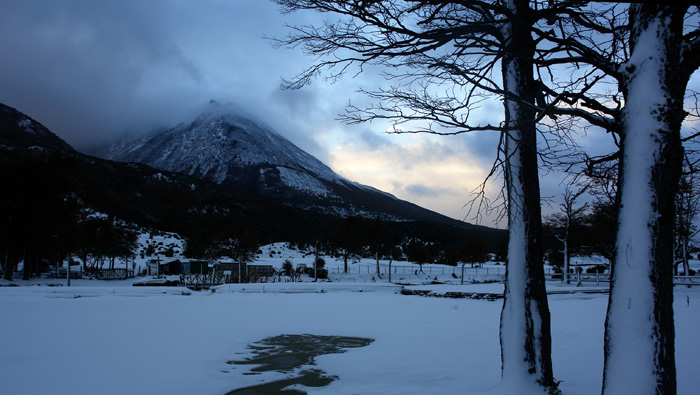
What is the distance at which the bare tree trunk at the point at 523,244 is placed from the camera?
470 centimetres

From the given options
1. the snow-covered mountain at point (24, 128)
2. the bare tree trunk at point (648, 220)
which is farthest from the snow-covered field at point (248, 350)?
the snow-covered mountain at point (24, 128)

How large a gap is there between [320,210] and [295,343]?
113 m

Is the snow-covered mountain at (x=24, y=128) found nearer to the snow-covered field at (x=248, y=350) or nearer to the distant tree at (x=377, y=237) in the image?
the distant tree at (x=377, y=237)

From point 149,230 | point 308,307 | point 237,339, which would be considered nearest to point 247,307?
point 308,307

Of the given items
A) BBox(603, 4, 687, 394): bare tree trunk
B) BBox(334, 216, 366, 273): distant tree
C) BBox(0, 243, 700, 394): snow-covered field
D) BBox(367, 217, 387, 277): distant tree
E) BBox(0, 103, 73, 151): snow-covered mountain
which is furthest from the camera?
BBox(0, 103, 73, 151): snow-covered mountain

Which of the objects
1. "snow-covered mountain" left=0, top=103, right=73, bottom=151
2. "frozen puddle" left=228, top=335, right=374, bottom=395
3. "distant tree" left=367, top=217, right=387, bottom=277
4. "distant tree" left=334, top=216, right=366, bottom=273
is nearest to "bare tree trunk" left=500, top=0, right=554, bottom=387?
"frozen puddle" left=228, top=335, right=374, bottom=395

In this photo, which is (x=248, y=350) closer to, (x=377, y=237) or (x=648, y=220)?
(x=648, y=220)

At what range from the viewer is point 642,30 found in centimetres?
361

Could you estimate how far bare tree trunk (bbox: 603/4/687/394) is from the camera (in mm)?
3283

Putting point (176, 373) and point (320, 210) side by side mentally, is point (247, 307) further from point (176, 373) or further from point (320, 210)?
point (320, 210)

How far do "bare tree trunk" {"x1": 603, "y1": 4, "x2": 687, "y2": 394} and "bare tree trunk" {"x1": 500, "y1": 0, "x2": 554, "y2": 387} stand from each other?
120cm

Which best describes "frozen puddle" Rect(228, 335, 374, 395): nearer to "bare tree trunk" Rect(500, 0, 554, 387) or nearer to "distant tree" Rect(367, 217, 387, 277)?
"bare tree trunk" Rect(500, 0, 554, 387)

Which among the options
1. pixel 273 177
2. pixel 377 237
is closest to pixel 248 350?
pixel 377 237

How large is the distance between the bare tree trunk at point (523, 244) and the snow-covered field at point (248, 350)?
15.1 inches
